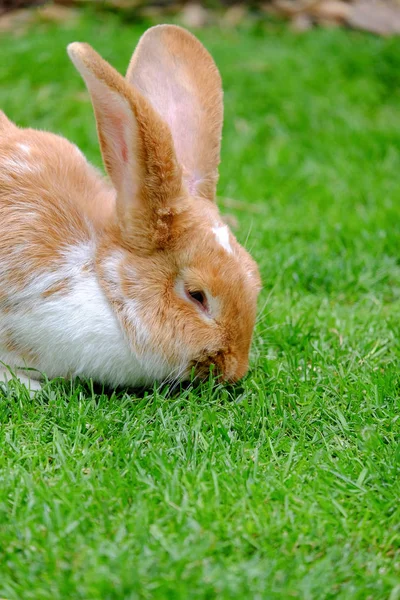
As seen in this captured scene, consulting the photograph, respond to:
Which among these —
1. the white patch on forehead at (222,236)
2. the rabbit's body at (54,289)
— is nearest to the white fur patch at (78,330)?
the rabbit's body at (54,289)

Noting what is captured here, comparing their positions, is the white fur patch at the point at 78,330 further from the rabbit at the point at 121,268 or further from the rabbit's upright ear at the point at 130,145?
the rabbit's upright ear at the point at 130,145

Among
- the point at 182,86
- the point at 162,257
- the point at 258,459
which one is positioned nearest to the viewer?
the point at 258,459

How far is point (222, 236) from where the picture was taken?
2908 millimetres

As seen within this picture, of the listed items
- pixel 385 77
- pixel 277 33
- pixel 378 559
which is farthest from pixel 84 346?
pixel 277 33

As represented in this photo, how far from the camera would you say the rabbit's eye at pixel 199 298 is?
9.16 ft

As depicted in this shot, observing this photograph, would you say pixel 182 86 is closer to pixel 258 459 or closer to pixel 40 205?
pixel 40 205

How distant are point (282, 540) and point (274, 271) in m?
1.99

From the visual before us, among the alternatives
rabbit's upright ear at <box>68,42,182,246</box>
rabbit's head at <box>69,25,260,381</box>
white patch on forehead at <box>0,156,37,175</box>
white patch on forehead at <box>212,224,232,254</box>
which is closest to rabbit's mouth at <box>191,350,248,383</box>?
rabbit's head at <box>69,25,260,381</box>

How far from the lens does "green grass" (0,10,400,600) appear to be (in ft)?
6.67

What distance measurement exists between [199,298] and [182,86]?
3.23ft

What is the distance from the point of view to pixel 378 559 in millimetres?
2137

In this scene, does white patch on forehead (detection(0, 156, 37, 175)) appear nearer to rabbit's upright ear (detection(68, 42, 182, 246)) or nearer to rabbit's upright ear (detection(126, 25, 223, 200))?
rabbit's upright ear (detection(68, 42, 182, 246))

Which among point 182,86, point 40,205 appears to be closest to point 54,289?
point 40,205

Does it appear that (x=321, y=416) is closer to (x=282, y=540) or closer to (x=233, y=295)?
(x=233, y=295)
